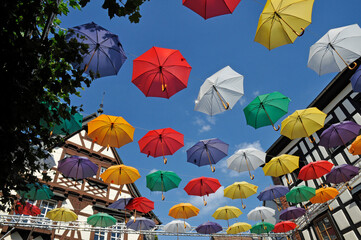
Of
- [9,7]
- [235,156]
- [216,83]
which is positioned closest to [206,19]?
[216,83]

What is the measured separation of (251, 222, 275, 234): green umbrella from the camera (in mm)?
13705

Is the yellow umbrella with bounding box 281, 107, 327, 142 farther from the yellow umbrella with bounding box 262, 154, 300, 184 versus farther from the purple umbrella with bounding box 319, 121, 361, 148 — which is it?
the yellow umbrella with bounding box 262, 154, 300, 184

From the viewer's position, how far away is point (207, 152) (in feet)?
35.0

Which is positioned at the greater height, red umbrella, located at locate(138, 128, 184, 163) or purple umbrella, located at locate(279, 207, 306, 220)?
red umbrella, located at locate(138, 128, 184, 163)

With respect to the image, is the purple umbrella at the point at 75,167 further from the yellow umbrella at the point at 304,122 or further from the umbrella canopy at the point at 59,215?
the yellow umbrella at the point at 304,122

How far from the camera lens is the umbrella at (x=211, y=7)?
569 centimetres

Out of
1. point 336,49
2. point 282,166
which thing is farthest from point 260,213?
point 336,49

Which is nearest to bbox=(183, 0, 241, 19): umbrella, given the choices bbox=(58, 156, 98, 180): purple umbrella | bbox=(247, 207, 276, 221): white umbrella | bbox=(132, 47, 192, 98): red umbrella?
bbox=(132, 47, 192, 98): red umbrella

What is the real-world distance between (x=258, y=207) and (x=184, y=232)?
4.80 meters

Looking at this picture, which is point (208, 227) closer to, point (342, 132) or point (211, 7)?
point (342, 132)

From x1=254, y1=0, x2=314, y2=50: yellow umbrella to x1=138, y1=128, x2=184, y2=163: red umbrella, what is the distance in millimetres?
4843

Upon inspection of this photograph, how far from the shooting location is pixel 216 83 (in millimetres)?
8234

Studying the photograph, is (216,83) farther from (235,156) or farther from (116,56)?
(235,156)

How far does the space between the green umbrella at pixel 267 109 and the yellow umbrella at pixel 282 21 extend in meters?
2.56
